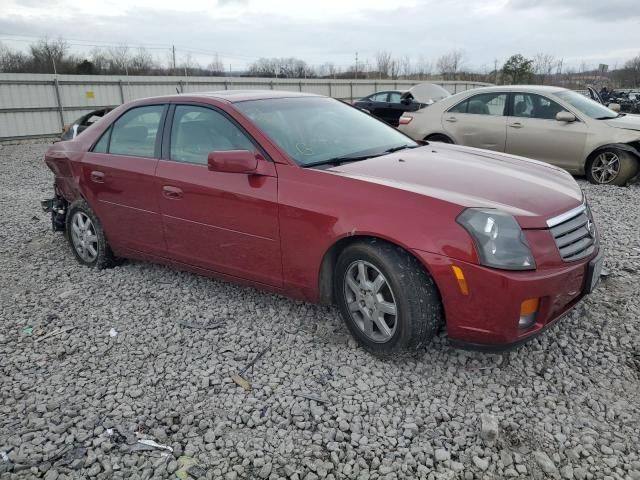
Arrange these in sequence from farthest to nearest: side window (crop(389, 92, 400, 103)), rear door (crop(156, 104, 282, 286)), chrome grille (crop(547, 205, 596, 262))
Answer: side window (crop(389, 92, 400, 103)) < rear door (crop(156, 104, 282, 286)) < chrome grille (crop(547, 205, 596, 262))

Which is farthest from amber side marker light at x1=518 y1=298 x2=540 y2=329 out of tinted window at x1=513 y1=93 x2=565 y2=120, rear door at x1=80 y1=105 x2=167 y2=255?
tinted window at x1=513 y1=93 x2=565 y2=120

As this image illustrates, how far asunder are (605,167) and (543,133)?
1.00 metres

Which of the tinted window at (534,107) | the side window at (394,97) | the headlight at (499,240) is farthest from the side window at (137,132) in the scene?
the side window at (394,97)

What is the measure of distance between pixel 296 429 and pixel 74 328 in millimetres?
2023

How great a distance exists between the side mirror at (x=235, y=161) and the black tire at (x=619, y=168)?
20.5 feet

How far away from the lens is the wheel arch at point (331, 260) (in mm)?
2889

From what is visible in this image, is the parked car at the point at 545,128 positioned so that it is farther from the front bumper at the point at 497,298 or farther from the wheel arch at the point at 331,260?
the wheel arch at the point at 331,260

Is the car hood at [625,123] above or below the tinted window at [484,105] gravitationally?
below

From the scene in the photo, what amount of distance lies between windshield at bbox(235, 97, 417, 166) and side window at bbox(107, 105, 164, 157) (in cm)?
87

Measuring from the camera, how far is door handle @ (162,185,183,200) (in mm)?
3781

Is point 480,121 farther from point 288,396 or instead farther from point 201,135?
point 288,396

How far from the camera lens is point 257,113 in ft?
12.0

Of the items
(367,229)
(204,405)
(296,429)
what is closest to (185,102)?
(367,229)

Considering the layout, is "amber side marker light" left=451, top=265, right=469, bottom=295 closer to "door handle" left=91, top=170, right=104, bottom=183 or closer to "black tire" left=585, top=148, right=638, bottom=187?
"door handle" left=91, top=170, right=104, bottom=183
